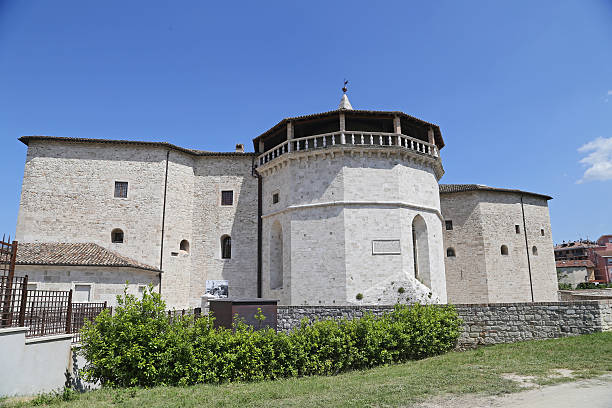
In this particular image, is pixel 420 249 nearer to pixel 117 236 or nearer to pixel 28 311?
pixel 117 236

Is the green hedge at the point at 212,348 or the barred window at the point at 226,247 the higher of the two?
the barred window at the point at 226,247

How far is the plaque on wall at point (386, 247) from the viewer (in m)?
20.3

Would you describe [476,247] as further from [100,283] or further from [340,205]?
[100,283]

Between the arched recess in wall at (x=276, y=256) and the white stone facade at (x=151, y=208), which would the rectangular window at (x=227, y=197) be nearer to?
the white stone facade at (x=151, y=208)

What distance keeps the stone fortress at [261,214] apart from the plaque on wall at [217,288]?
25cm

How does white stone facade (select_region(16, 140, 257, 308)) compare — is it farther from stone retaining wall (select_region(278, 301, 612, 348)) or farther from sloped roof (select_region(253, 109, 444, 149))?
stone retaining wall (select_region(278, 301, 612, 348))

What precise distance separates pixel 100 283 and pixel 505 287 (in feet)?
87.0

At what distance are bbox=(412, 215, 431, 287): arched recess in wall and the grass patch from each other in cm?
994

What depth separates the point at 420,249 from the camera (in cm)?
2203

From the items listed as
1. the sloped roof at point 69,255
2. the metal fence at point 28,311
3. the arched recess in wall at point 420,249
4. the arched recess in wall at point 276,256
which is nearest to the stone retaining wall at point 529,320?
the arched recess in wall at point 420,249

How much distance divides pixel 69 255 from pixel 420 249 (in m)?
18.4

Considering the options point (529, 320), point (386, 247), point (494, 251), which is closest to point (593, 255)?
point (494, 251)

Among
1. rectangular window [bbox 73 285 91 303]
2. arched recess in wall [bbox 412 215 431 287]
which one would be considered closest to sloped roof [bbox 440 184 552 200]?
arched recess in wall [bbox 412 215 431 287]

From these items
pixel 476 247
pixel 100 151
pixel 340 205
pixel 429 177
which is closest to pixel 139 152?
pixel 100 151
